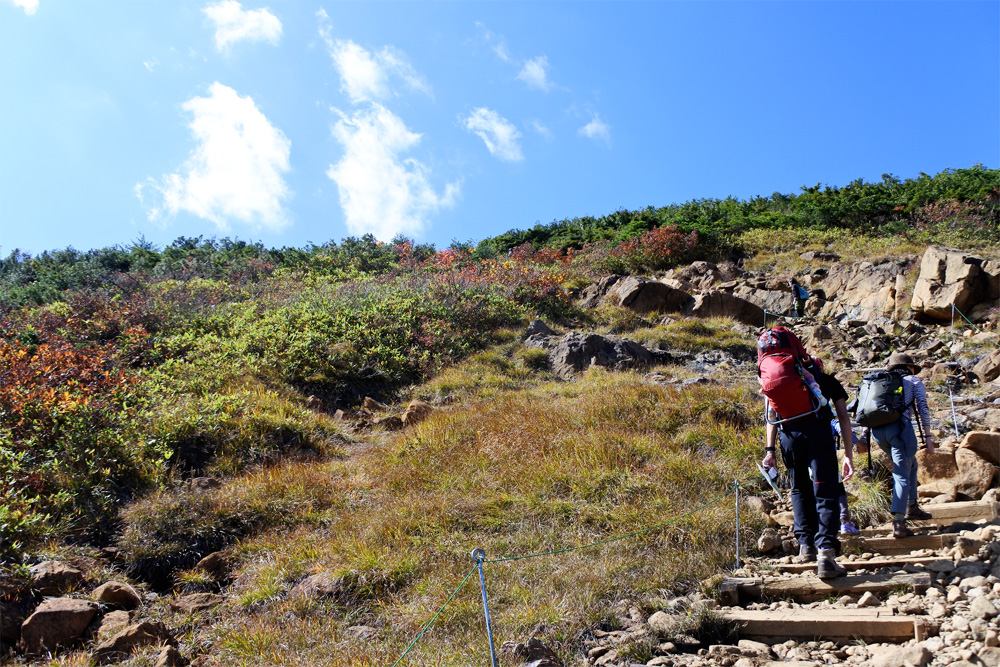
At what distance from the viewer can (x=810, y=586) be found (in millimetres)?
4566

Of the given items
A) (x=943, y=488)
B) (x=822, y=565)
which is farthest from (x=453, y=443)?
(x=943, y=488)

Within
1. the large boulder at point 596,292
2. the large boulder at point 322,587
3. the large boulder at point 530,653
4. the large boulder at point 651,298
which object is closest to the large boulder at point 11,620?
the large boulder at point 322,587

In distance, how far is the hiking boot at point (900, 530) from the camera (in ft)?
16.4

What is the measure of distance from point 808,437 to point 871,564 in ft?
3.47

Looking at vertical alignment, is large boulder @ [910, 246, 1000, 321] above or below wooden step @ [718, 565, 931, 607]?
above

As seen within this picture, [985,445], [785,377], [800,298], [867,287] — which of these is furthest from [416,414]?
[867,287]

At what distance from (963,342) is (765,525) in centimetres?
817

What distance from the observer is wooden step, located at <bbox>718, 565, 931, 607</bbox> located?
434 cm

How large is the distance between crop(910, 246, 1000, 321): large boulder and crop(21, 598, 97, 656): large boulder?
1445 cm

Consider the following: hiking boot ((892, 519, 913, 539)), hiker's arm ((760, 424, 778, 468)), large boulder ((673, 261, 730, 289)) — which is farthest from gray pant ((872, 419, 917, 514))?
large boulder ((673, 261, 730, 289))

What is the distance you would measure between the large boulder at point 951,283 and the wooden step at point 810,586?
34.1 ft

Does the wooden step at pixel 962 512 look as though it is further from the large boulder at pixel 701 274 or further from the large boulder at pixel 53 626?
the large boulder at pixel 701 274

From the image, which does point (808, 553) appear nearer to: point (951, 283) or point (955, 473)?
point (955, 473)

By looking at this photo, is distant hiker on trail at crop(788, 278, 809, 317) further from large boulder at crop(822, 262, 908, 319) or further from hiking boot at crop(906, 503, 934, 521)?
hiking boot at crop(906, 503, 934, 521)
